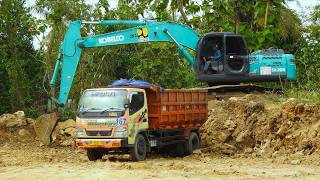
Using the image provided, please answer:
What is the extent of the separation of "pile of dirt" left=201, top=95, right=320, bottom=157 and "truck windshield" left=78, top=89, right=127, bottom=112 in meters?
4.31

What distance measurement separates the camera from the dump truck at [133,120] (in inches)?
651

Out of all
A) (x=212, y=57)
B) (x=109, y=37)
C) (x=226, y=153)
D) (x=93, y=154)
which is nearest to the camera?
(x=93, y=154)

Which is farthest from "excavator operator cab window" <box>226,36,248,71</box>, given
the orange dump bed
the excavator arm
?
the orange dump bed

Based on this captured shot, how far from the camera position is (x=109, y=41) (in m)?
20.6

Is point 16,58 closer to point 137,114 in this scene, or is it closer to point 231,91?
point 231,91

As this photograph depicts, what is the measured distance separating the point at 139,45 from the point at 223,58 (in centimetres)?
919

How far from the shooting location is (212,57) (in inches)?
860

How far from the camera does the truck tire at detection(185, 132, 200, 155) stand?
19.2 m

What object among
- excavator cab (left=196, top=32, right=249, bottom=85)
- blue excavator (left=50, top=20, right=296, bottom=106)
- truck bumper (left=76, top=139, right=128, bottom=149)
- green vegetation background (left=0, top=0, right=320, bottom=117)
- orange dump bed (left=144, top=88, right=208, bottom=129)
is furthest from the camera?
green vegetation background (left=0, top=0, right=320, bottom=117)

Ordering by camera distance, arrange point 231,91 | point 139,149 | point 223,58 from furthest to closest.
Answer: point 231,91 < point 223,58 < point 139,149

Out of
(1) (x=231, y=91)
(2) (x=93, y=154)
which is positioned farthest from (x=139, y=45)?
(2) (x=93, y=154)

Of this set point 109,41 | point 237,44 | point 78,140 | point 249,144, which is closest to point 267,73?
point 237,44

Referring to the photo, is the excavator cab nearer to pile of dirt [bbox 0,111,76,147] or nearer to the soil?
the soil

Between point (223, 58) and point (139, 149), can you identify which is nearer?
point (139, 149)
